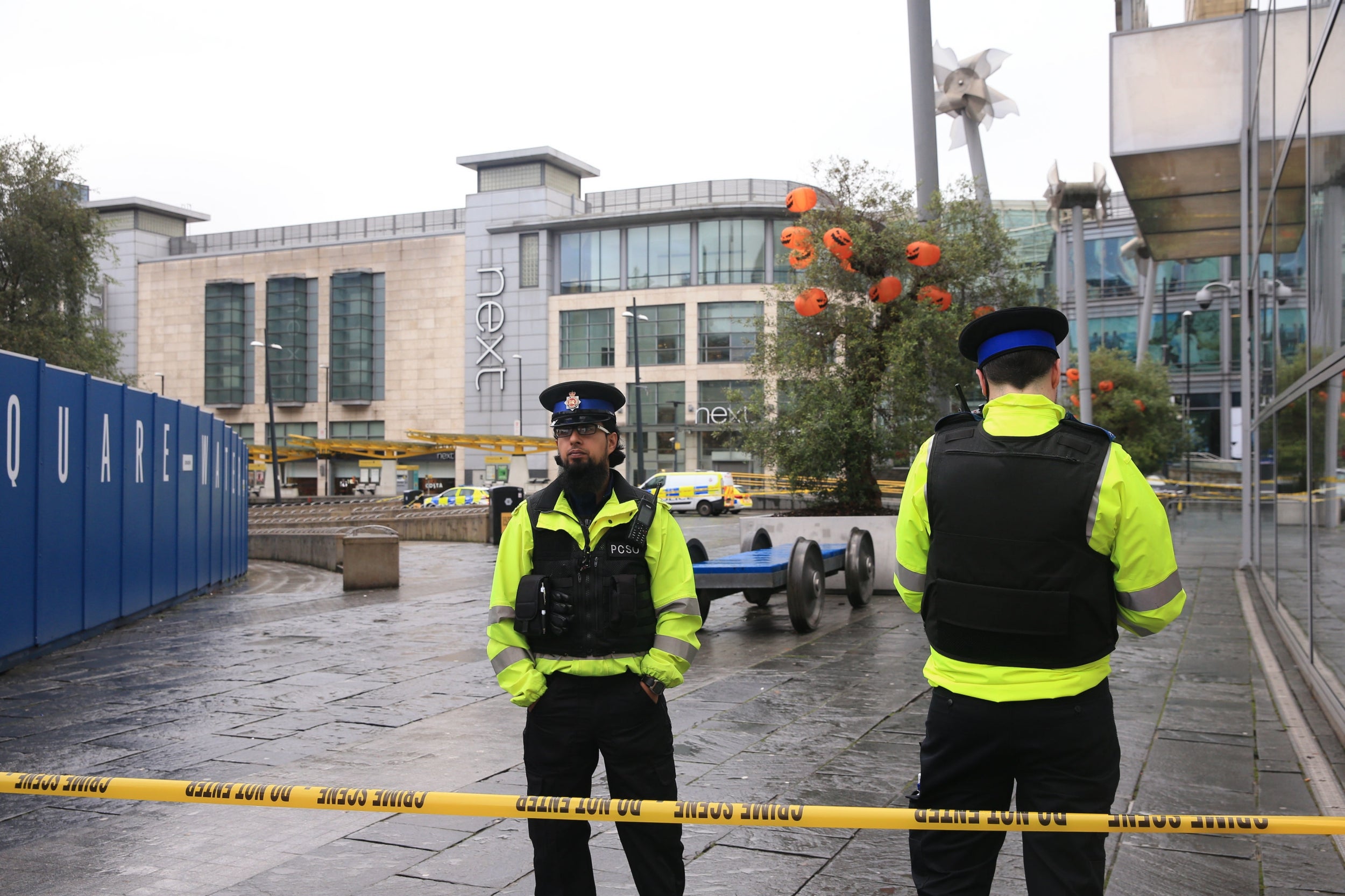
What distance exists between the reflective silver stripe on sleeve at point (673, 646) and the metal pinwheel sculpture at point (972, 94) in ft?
75.7

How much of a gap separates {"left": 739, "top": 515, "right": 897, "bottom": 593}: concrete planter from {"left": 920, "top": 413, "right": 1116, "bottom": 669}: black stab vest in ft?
35.4

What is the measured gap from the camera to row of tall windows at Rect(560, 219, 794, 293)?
203 feet

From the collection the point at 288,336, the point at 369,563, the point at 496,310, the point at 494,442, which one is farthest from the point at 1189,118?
the point at 288,336

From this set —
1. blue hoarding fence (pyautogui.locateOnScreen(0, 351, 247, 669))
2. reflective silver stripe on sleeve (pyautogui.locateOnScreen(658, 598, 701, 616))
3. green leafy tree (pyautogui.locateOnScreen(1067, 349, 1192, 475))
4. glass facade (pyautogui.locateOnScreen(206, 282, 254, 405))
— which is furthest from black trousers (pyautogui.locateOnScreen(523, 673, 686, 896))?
glass facade (pyautogui.locateOnScreen(206, 282, 254, 405))

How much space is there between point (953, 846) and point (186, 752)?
4.78 metres

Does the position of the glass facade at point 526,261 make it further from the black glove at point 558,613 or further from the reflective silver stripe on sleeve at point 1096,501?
the reflective silver stripe on sleeve at point 1096,501

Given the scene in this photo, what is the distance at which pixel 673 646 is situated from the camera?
3.37 metres

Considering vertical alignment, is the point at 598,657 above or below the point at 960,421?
below

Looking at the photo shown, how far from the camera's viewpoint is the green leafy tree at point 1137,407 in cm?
3309

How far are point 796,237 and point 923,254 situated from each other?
1.86 metres

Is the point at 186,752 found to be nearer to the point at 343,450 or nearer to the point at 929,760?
the point at 929,760

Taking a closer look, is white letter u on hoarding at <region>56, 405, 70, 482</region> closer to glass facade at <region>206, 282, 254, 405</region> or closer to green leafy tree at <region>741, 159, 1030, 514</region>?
green leafy tree at <region>741, 159, 1030, 514</region>

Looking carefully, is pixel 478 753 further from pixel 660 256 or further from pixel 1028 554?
pixel 660 256

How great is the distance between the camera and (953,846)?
281 cm
